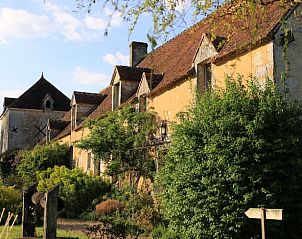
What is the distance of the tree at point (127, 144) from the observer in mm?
17062

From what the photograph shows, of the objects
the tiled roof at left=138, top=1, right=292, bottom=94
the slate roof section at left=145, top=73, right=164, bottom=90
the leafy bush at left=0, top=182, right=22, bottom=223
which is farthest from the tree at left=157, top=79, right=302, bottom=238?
the leafy bush at left=0, top=182, right=22, bottom=223

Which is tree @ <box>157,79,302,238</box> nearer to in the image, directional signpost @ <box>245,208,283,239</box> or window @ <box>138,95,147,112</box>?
directional signpost @ <box>245,208,283,239</box>

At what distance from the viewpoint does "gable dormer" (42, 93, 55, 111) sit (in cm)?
4769

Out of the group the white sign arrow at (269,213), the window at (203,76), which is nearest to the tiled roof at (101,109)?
the window at (203,76)

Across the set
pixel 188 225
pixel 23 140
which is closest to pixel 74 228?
pixel 188 225

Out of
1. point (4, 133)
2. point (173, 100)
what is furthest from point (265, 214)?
point (4, 133)

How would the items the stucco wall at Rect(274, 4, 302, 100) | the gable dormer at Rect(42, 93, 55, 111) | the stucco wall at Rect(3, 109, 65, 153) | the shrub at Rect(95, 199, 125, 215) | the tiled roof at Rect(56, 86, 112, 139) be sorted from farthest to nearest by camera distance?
the gable dormer at Rect(42, 93, 55, 111) → the stucco wall at Rect(3, 109, 65, 153) → the tiled roof at Rect(56, 86, 112, 139) → the shrub at Rect(95, 199, 125, 215) → the stucco wall at Rect(274, 4, 302, 100)

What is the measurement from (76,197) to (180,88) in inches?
Answer: 293

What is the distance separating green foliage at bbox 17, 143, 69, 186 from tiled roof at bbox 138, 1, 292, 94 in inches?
421

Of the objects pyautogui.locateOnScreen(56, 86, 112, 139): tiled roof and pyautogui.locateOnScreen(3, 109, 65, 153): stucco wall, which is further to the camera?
pyautogui.locateOnScreen(3, 109, 65, 153): stucco wall

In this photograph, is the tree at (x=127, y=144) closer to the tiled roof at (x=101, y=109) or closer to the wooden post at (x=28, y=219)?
the tiled roof at (x=101, y=109)

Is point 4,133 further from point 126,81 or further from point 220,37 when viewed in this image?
point 220,37

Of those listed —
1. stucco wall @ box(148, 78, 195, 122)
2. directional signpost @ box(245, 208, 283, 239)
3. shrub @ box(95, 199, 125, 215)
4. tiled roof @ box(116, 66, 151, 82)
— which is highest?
tiled roof @ box(116, 66, 151, 82)

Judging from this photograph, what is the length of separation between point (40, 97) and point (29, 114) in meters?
2.16
